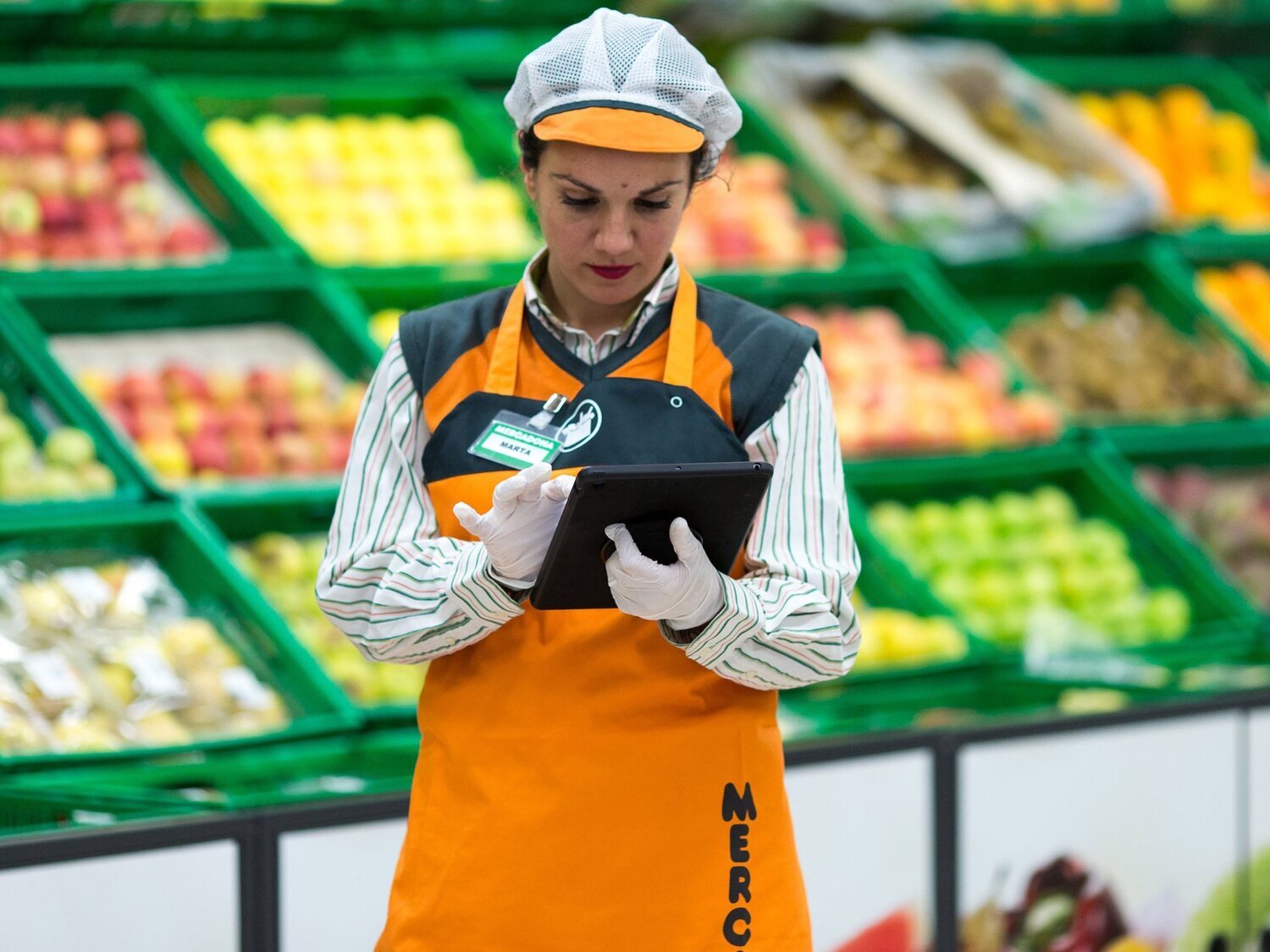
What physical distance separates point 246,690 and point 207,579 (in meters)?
0.30

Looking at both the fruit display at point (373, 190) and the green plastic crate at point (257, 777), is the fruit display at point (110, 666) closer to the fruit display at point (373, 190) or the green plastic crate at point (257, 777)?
the green plastic crate at point (257, 777)

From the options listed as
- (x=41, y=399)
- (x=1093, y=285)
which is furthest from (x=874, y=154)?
(x=41, y=399)

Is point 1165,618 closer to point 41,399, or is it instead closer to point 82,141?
point 41,399

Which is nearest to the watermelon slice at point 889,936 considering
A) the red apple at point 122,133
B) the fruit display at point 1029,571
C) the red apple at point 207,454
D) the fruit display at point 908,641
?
the fruit display at point 908,641

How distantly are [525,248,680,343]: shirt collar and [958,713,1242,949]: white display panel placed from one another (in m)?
1.84

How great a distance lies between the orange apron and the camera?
6.57ft

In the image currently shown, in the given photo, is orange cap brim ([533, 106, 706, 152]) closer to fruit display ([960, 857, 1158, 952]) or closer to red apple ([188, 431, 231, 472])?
fruit display ([960, 857, 1158, 952])

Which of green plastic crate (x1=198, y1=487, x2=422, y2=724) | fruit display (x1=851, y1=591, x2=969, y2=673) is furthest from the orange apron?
fruit display (x1=851, y1=591, x2=969, y2=673)

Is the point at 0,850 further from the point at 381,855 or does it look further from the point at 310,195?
the point at 310,195

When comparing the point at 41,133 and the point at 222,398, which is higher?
the point at 41,133

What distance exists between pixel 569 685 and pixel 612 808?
0.14m

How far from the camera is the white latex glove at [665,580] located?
6.02 feet

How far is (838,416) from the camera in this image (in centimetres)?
520

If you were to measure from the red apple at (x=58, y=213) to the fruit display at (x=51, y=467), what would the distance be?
753 mm
